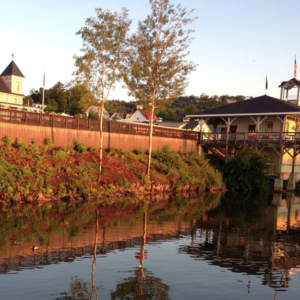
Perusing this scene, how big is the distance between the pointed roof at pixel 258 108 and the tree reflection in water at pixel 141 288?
105 ft

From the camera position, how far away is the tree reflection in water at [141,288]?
9.87 metres

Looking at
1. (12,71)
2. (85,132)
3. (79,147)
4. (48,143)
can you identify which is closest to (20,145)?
(48,143)

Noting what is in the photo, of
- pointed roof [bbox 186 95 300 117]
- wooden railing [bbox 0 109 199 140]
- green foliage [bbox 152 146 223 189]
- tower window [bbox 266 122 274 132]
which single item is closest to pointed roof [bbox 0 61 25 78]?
pointed roof [bbox 186 95 300 117]

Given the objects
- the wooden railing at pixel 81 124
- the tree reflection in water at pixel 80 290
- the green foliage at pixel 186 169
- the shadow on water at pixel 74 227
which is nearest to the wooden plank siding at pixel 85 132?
the wooden railing at pixel 81 124

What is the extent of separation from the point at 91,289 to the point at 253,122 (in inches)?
1446

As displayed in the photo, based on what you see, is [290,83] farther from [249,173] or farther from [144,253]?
[144,253]

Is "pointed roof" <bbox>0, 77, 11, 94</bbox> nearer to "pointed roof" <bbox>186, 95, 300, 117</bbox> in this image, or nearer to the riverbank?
"pointed roof" <bbox>186, 95, 300, 117</bbox>

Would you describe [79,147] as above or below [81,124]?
below

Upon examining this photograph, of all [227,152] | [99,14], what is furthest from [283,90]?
[99,14]

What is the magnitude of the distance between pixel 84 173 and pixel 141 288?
1870cm

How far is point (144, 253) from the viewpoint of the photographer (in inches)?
549

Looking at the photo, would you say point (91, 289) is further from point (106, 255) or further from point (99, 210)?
point (99, 210)

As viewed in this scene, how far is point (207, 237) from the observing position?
1712 centimetres

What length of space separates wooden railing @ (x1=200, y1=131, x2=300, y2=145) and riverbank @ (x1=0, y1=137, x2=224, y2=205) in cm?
488
